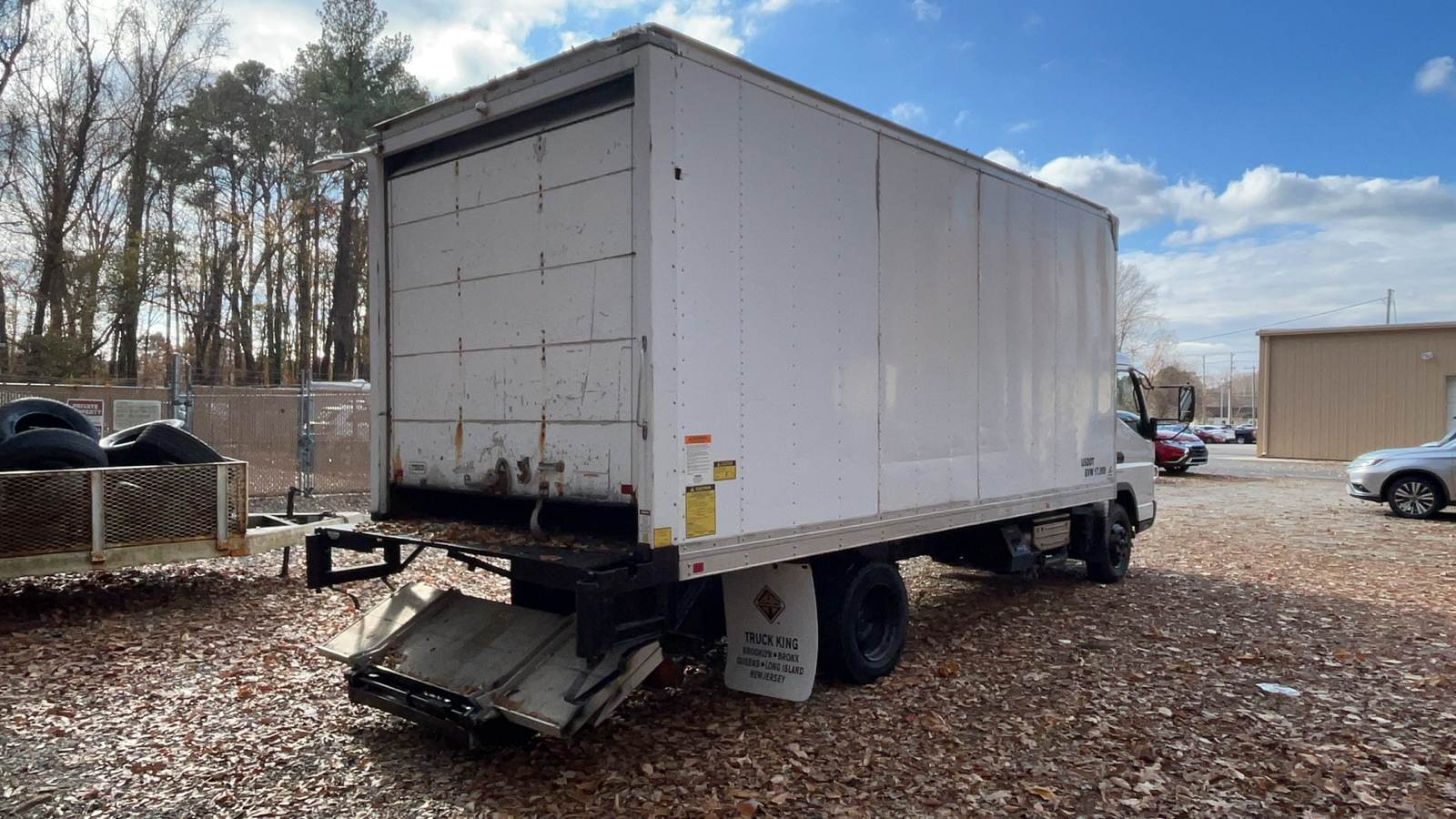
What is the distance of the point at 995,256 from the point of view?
251 inches

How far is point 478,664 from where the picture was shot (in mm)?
4426

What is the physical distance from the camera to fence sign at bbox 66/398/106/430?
11531mm

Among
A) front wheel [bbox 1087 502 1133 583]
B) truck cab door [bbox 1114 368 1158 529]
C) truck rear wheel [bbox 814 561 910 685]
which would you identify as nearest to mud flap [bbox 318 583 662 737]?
truck rear wheel [bbox 814 561 910 685]

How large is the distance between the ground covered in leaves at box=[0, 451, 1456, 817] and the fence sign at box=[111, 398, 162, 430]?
475 cm

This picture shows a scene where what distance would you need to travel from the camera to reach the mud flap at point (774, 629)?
4.98 meters

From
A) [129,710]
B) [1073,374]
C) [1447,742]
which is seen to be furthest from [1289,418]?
[129,710]

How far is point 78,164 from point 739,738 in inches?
1082

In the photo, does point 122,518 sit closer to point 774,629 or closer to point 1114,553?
point 774,629

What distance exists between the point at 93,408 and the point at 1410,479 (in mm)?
19476

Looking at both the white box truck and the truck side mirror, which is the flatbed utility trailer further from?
the truck side mirror

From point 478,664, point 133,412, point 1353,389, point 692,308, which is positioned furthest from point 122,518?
point 1353,389

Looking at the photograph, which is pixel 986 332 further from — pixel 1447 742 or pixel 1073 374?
pixel 1447 742

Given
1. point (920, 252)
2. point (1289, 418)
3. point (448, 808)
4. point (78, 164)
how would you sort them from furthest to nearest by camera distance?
1. point (1289, 418)
2. point (78, 164)
3. point (920, 252)
4. point (448, 808)

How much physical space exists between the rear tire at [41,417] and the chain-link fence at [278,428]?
432 centimetres
